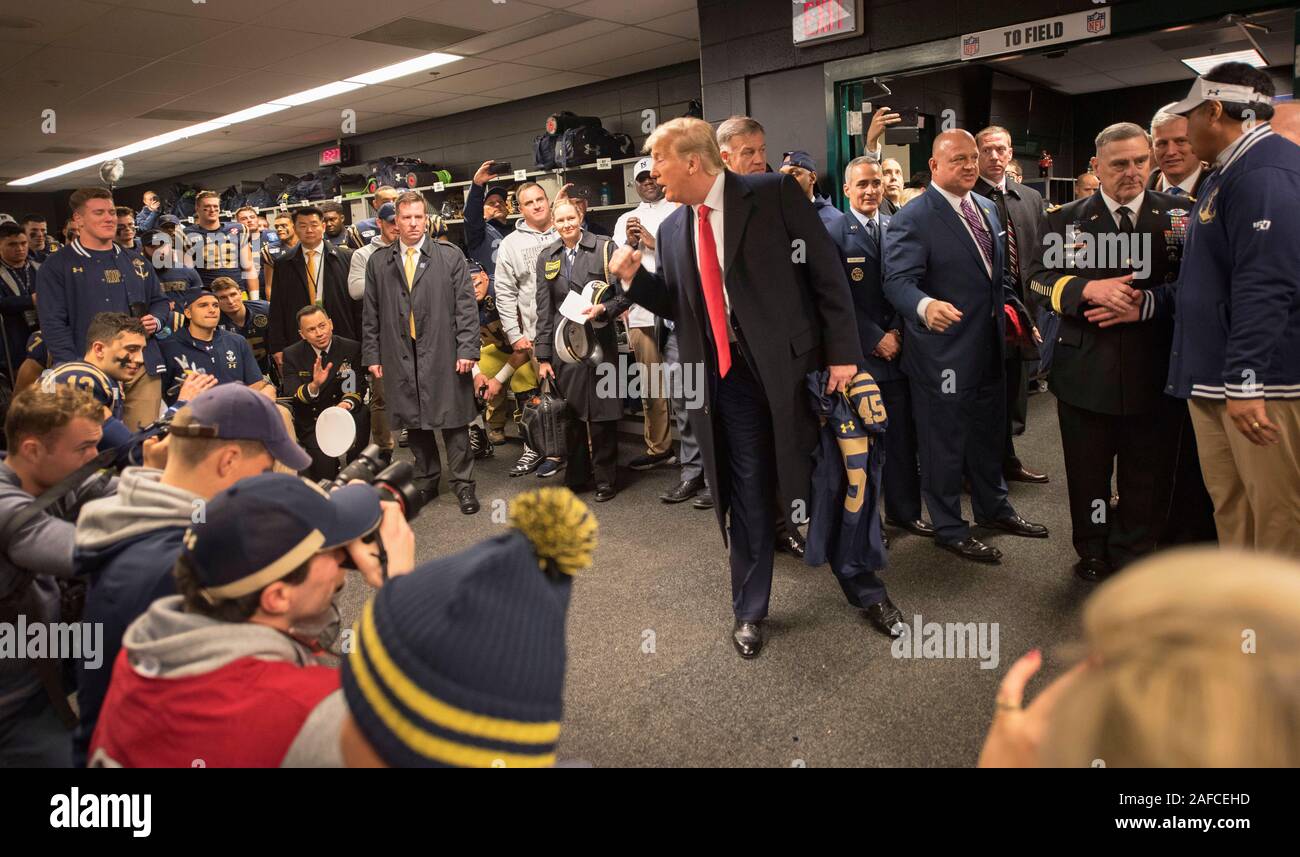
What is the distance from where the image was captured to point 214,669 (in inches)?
38.6

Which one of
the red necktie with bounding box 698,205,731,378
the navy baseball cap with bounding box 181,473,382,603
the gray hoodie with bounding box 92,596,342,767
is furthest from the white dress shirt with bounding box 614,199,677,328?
the gray hoodie with bounding box 92,596,342,767

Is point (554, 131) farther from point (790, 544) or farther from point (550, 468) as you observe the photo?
point (790, 544)

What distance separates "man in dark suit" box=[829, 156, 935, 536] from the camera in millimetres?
3439

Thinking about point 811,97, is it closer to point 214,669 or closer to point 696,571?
point 696,571

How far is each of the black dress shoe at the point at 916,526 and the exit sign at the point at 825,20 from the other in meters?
2.76

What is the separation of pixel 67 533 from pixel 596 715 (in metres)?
1.36

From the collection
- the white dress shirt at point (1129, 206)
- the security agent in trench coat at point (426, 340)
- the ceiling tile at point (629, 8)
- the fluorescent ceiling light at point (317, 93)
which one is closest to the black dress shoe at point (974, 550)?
the white dress shirt at point (1129, 206)

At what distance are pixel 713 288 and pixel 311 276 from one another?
3295mm

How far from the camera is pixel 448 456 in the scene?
4.47 metres

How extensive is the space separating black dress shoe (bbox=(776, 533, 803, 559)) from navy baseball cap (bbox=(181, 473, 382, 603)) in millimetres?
2610

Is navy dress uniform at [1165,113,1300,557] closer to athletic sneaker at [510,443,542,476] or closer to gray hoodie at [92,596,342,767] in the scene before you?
gray hoodie at [92,596,342,767]

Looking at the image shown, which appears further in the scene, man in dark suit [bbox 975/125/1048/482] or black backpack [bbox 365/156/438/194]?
black backpack [bbox 365/156/438/194]

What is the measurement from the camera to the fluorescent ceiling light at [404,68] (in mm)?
6727

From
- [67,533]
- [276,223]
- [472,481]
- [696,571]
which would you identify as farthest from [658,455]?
[276,223]
